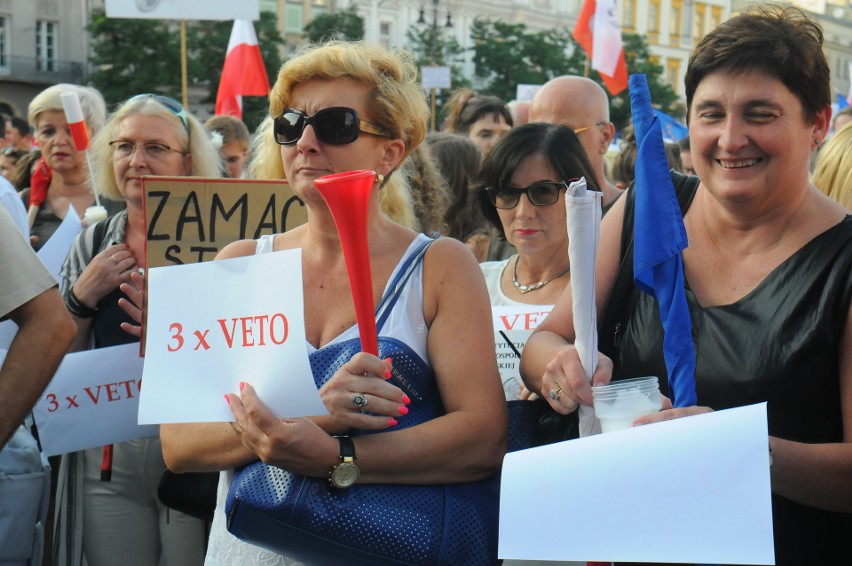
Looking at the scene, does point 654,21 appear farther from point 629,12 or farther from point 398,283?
point 398,283

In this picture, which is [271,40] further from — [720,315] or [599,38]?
[720,315]

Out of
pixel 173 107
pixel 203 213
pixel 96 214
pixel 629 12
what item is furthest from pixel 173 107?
pixel 629 12

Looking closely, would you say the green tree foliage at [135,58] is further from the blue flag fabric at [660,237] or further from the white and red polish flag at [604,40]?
the blue flag fabric at [660,237]

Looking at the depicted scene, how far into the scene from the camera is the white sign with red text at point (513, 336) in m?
3.18

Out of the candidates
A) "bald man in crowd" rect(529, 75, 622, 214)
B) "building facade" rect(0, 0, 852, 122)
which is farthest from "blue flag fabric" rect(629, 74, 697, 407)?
"building facade" rect(0, 0, 852, 122)

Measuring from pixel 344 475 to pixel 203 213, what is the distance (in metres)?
1.45

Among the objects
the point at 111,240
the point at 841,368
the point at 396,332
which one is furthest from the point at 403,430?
the point at 111,240

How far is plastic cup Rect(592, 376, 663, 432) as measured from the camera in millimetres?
1980

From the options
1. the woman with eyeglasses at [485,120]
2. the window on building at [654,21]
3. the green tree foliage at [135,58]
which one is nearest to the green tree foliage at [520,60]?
the green tree foliage at [135,58]

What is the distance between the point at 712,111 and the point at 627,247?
0.37 meters

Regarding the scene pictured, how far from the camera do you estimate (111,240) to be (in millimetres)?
3912

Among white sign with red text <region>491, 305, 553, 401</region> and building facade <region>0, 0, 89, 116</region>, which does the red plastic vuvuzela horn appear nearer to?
white sign with red text <region>491, 305, 553, 401</region>

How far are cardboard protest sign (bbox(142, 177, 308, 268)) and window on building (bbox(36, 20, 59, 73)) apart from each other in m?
43.6

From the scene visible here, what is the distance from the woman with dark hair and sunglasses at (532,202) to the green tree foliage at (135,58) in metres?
33.9
